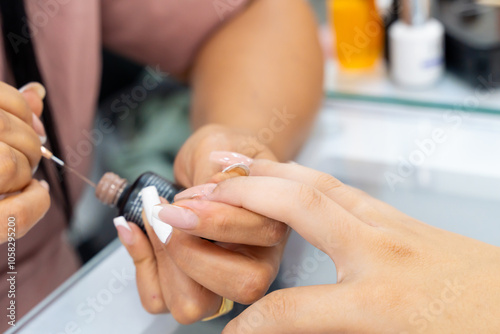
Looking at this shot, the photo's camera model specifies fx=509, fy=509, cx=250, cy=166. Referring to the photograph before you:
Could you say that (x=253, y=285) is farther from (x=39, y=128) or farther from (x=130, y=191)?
→ (x=39, y=128)

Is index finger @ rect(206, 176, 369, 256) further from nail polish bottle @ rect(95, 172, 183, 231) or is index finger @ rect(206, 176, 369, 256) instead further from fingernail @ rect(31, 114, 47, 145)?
fingernail @ rect(31, 114, 47, 145)

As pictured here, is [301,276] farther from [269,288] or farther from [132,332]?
[132,332]

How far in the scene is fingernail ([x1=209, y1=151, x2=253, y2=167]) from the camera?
49 cm

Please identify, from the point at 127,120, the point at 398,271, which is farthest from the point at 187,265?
the point at 127,120

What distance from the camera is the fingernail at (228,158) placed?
1.61ft

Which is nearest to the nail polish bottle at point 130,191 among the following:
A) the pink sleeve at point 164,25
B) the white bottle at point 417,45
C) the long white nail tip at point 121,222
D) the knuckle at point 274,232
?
the long white nail tip at point 121,222

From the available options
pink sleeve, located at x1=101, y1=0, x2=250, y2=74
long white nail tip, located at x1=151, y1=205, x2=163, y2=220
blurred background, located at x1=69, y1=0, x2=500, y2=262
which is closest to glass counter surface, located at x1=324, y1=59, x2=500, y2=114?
blurred background, located at x1=69, y1=0, x2=500, y2=262

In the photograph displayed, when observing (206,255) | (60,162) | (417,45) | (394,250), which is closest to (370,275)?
(394,250)

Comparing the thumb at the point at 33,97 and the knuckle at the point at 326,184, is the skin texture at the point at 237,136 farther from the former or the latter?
the thumb at the point at 33,97

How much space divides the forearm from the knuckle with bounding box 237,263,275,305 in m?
0.22

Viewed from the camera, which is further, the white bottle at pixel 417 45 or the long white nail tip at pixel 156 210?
the white bottle at pixel 417 45

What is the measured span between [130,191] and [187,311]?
123 millimetres

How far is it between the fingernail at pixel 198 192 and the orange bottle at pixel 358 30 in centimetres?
47

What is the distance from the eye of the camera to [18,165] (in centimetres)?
43
